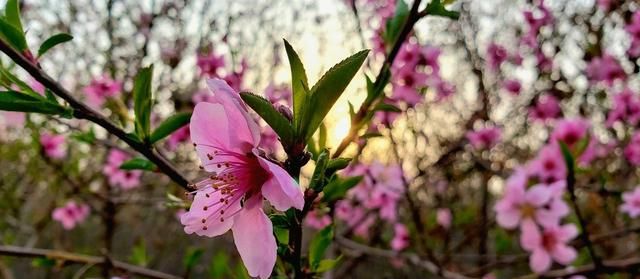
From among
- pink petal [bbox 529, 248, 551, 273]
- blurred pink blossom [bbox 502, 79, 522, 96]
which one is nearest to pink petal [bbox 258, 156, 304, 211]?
pink petal [bbox 529, 248, 551, 273]

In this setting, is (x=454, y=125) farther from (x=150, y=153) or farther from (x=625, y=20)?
(x=150, y=153)

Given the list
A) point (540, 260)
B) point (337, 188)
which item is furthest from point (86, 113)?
point (540, 260)

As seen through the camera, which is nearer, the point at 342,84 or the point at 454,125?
the point at 342,84

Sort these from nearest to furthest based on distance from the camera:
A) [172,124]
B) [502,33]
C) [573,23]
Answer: [172,124]
[573,23]
[502,33]

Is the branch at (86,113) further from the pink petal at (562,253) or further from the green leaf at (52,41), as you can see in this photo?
the pink petal at (562,253)

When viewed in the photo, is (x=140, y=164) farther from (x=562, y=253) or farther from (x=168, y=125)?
(x=562, y=253)

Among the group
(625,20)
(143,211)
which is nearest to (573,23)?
(625,20)
